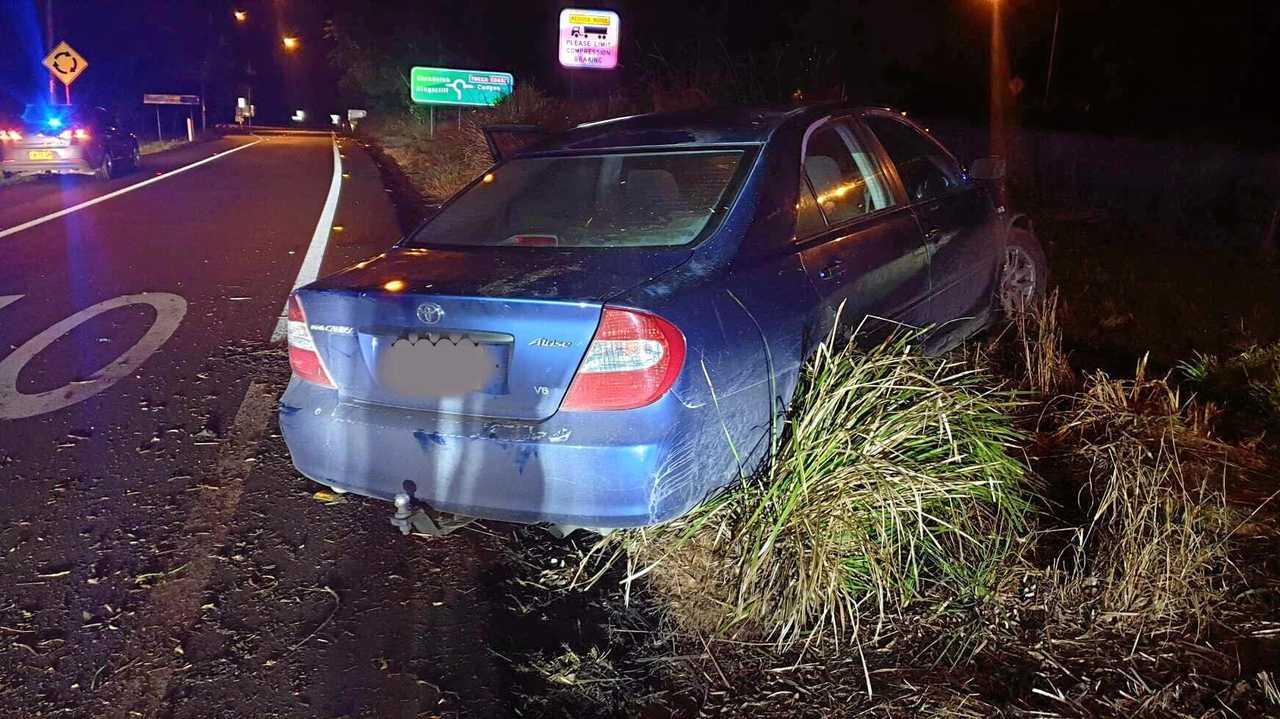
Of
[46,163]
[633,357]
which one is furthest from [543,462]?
[46,163]

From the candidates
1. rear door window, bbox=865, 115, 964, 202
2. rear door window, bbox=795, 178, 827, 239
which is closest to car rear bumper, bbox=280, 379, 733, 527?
rear door window, bbox=795, 178, 827, 239

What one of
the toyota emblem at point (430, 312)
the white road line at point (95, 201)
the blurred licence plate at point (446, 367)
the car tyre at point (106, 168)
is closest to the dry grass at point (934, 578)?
the blurred licence plate at point (446, 367)

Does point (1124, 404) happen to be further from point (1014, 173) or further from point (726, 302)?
point (1014, 173)

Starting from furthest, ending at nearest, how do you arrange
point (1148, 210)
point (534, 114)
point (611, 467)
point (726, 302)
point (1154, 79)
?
point (1154, 79)
point (534, 114)
point (1148, 210)
point (726, 302)
point (611, 467)

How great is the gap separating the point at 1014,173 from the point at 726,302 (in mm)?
12019

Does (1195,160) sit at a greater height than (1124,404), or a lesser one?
greater

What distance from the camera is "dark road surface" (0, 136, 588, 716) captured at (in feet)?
8.53

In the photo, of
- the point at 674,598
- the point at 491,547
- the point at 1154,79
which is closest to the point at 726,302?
the point at 674,598

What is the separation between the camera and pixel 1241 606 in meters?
2.70

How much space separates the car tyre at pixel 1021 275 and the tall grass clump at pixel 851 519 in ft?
7.34

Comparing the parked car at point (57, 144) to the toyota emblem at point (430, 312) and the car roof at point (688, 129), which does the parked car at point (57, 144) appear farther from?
the toyota emblem at point (430, 312)

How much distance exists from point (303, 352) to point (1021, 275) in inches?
165

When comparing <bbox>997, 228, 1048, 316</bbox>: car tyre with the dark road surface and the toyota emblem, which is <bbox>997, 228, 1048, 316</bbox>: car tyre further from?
the toyota emblem

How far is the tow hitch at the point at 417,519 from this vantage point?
113 inches
